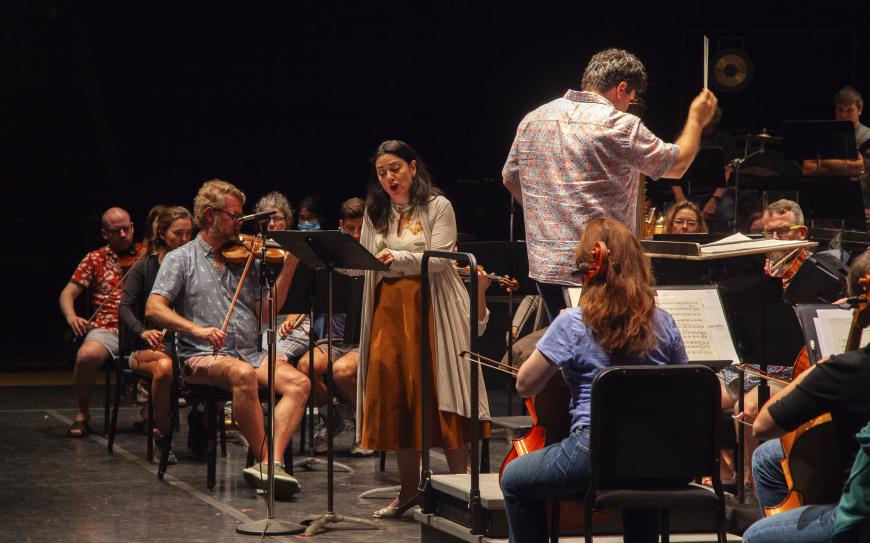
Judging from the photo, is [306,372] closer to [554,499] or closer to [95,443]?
[95,443]

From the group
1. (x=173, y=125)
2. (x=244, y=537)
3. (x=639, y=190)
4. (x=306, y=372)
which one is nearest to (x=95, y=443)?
(x=306, y=372)

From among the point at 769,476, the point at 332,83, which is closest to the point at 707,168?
the point at 332,83

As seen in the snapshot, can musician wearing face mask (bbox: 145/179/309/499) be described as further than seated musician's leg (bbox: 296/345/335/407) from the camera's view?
No

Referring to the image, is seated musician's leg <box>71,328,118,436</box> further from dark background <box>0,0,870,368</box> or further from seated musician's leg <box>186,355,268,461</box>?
dark background <box>0,0,870,368</box>

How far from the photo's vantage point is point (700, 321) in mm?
3777

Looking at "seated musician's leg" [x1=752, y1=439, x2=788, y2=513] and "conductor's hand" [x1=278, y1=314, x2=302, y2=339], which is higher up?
"conductor's hand" [x1=278, y1=314, x2=302, y2=339]

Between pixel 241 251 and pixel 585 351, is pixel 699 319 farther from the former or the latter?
pixel 241 251

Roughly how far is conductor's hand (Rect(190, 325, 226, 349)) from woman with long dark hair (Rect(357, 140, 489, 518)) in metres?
0.79

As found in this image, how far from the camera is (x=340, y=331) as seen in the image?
21.8ft

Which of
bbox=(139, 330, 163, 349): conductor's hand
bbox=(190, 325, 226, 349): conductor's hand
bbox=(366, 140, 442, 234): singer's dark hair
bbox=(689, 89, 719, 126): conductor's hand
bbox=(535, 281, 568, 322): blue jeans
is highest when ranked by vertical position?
bbox=(689, 89, 719, 126): conductor's hand

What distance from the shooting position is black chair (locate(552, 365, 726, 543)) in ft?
10.2

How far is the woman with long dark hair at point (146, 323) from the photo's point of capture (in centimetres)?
590

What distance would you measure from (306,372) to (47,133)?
17.7 ft

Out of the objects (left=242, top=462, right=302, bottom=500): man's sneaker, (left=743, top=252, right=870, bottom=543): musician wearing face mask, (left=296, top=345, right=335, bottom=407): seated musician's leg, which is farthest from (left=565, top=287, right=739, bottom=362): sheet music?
(left=296, top=345, right=335, bottom=407): seated musician's leg
